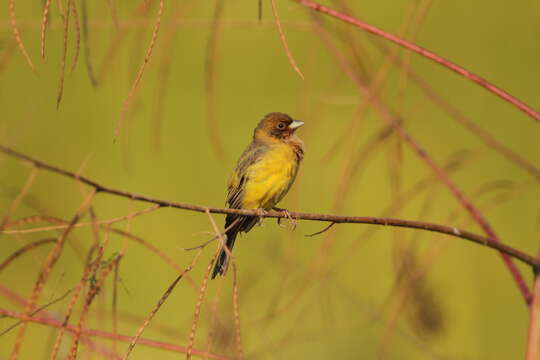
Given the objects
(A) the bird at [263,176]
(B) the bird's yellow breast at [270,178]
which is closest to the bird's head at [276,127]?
(A) the bird at [263,176]

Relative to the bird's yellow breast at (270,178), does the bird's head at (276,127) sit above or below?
above

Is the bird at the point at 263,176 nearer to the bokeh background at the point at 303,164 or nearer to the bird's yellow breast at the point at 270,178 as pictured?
the bird's yellow breast at the point at 270,178

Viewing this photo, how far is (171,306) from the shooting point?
469 centimetres

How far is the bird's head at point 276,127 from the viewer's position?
2877mm

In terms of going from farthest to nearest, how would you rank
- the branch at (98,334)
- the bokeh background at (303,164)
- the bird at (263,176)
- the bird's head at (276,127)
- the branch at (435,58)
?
the bokeh background at (303,164), the bird's head at (276,127), the bird at (263,176), the branch at (435,58), the branch at (98,334)

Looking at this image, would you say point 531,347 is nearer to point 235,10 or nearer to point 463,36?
point 463,36

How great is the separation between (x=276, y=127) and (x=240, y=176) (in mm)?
293

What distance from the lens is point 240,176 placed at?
2709 millimetres

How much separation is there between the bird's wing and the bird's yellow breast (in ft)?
0.07

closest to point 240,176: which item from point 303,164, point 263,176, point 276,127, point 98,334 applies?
point 263,176

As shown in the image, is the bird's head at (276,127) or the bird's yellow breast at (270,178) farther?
the bird's head at (276,127)

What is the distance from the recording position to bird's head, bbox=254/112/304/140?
2.88 metres

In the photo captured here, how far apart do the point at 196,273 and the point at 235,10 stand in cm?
243

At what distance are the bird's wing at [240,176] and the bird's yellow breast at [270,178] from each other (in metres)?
0.02
